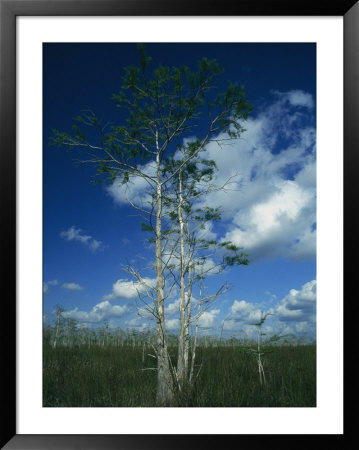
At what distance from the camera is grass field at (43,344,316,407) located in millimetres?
3025

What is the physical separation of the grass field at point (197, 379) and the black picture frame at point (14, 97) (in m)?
0.39

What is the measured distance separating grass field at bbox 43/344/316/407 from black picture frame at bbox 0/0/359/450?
39cm

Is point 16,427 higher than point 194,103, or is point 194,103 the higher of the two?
point 194,103

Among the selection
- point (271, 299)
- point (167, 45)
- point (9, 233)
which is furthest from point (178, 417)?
point (167, 45)

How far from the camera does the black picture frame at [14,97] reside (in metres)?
2.51

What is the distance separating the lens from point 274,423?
101 inches

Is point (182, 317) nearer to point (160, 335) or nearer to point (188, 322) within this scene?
point (188, 322)

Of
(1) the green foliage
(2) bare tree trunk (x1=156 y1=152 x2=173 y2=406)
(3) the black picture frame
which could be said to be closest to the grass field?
(2) bare tree trunk (x1=156 y1=152 x2=173 y2=406)

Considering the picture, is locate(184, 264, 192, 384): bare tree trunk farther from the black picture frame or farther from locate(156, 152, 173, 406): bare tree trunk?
the black picture frame

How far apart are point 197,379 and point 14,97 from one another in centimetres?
278

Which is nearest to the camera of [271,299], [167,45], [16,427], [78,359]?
[16,427]

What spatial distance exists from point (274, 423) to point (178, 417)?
677 mm

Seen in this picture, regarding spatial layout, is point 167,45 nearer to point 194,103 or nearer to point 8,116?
point 194,103

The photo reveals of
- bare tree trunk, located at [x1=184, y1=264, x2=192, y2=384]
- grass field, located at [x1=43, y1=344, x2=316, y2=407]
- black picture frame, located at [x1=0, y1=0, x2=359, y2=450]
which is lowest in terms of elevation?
grass field, located at [x1=43, y1=344, x2=316, y2=407]
